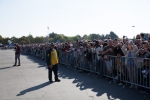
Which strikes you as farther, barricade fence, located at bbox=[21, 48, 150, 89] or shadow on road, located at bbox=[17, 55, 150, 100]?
barricade fence, located at bbox=[21, 48, 150, 89]

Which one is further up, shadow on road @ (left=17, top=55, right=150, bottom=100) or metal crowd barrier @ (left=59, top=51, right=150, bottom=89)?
metal crowd barrier @ (left=59, top=51, right=150, bottom=89)

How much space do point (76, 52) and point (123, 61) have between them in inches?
235

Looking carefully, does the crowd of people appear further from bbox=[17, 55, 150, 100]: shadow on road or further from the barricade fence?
bbox=[17, 55, 150, 100]: shadow on road

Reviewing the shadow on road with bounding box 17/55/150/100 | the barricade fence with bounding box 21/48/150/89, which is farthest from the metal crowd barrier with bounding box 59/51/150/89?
the shadow on road with bounding box 17/55/150/100

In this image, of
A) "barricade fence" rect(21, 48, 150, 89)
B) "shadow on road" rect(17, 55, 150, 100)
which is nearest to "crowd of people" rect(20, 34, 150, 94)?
"barricade fence" rect(21, 48, 150, 89)

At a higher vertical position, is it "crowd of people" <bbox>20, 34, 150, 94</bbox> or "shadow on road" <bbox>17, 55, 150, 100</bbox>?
"crowd of people" <bbox>20, 34, 150, 94</bbox>

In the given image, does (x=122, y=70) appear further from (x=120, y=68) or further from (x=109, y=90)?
(x=109, y=90)

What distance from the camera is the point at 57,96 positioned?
308 inches

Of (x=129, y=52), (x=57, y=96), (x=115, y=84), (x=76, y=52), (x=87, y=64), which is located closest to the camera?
(x=57, y=96)

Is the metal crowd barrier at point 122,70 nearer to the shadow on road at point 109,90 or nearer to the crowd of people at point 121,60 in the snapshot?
the crowd of people at point 121,60

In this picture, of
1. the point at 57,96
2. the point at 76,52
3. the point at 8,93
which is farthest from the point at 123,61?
the point at 76,52

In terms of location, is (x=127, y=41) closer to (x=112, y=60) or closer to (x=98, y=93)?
(x=112, y=60)

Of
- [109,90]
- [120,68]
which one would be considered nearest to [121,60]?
[120,68]

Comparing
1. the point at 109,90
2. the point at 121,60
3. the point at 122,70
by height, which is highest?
the point at 121,60
